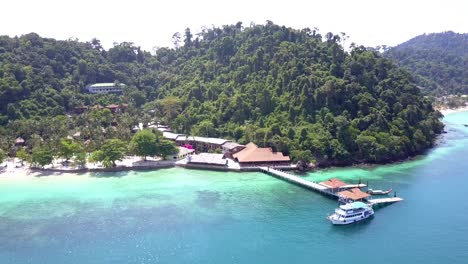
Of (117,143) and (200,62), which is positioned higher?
(200,62)

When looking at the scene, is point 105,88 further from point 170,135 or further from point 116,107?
point 170,135

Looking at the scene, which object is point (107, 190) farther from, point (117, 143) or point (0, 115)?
point (0, 115)

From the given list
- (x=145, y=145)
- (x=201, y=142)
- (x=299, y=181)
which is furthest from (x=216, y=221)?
(x=201, y=142)

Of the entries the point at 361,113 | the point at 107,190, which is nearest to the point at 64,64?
the point at 107,190

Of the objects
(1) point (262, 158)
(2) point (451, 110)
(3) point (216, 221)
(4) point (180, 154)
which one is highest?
(2) point (451, 110)

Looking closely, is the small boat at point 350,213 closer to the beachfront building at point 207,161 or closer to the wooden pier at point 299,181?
the wooden pier at point 299,181
